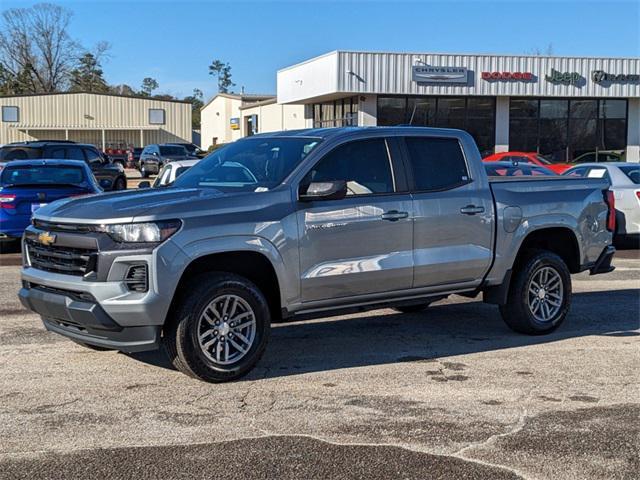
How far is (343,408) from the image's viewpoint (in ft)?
18.4

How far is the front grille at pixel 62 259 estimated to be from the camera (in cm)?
586

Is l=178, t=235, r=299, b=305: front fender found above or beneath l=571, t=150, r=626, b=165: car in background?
beneath

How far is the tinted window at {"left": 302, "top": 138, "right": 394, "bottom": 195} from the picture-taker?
671cm

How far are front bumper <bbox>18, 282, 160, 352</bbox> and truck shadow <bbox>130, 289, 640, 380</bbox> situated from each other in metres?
0.86

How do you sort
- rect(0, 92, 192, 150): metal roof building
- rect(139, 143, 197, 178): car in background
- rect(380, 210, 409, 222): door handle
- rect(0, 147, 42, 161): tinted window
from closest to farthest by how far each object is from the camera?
rect(380, 210, 409, 222): door handle
rect(0, 147, 42, 161): tinted window
rect(139, 143, 197, 178): car in background
rect(0, 92, 192, 150): metal roof building

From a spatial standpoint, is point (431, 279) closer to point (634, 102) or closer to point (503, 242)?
point (503, 242)

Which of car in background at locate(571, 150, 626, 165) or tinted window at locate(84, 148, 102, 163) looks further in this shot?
car in background at locate(571, 150, 626, 165)

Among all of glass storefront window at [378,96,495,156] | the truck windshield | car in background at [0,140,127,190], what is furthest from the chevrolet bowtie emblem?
glass storefront window at [378,96,495,156]

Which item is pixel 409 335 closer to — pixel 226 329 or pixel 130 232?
pixel 226 329

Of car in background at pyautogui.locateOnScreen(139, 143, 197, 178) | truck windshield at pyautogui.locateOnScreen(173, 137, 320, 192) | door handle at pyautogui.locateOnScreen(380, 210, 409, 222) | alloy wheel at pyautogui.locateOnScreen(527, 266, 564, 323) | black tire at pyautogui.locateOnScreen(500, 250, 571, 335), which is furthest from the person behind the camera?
car in background at pyautogui.locateOnScreen(139, 143, 197, 178)

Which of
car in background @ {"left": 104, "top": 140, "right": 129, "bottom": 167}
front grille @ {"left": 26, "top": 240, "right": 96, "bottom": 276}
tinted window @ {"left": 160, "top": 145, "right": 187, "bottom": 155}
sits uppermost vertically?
car in background @ {"left": 104, "top": 140, "right": 129, "bottom": 167}

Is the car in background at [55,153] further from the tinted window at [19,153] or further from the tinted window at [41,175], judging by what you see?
the tinted window at [41,175]

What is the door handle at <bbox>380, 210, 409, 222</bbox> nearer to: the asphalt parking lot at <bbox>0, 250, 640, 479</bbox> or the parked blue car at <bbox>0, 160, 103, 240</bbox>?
the asphalt parking lot at <bbox>0, 250, 640, 479</bbox>

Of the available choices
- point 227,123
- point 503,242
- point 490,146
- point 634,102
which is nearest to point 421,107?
point 490,146
